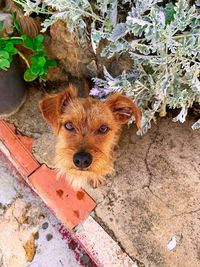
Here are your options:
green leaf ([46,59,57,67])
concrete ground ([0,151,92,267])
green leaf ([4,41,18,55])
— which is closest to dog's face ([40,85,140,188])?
green leaf ([46,59,57,67])

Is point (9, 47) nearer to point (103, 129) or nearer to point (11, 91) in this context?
point (11, 91)

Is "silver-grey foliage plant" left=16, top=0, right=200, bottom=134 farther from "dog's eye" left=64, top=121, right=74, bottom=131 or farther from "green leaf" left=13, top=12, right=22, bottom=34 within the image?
"dog's eye" left=64, top=121, right=74, bottom=131

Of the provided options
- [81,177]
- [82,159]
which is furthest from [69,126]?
[81,177]

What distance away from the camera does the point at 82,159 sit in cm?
258

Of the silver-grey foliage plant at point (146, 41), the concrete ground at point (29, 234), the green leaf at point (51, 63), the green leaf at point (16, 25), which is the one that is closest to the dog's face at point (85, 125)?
the silver-grey foliage plant at point (146, 41)

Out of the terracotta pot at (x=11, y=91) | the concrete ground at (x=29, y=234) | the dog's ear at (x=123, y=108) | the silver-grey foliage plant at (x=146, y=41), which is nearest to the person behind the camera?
the silver-grey foliage plant at (x=146, y=41)

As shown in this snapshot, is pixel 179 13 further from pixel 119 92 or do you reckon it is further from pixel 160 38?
pixel 119 92

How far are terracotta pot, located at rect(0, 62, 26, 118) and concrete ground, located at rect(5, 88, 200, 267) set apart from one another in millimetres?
334

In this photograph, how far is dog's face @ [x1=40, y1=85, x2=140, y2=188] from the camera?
8.59 ft

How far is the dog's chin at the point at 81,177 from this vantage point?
2816 mm

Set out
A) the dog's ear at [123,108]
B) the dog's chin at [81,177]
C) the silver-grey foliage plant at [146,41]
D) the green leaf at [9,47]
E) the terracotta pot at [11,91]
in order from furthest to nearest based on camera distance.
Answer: the terracotta pot at [11,91]
the dog's chin at [81,177]
the green leaf at [9,47]
the dog's ear at [123,108]
the silver-grey foliage plant at [146,41]

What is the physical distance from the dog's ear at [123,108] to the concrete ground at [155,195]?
340mm

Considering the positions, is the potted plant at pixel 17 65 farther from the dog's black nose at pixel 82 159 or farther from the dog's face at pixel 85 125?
the dog's black nose at pixel 82 159

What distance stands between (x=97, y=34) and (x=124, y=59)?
0.48 metres
